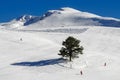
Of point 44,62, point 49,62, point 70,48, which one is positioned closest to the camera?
point 70,48

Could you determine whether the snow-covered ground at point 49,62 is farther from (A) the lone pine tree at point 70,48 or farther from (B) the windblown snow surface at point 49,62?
(A) the lone pine tree at point 70,48

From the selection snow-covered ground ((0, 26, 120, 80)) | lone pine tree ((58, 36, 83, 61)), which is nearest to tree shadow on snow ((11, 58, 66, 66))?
snow-covered ground ((0, 26, 120, 80))

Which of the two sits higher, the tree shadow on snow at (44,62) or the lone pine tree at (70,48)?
the lone pine tree at (70,48)

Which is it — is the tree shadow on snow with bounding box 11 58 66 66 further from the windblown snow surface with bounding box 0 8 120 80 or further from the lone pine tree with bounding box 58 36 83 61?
the lone pine tree with bounding box 58 36 83 61

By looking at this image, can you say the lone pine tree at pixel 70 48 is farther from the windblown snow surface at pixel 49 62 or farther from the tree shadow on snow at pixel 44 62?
the tree shadow on snow at pixel 44 62

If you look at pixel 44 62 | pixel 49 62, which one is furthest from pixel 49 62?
pixel 44 62

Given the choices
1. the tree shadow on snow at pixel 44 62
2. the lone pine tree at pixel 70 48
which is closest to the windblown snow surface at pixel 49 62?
the tree shadow on snow at pixel 44 62

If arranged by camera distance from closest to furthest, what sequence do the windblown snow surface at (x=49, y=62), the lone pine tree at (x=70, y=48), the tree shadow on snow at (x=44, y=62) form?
the windblown snow surface at (x=49, y=62) < the lone pine tree at (x=70, y=48) < the tree shadow on snow at (x=44, y=62)

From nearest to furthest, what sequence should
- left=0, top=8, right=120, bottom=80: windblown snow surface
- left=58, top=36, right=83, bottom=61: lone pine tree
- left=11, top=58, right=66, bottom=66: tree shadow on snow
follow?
1. left=0, top=8, right=120, bottom=80: windblown snow surface
2. left=58, top=36, right=83, bottom=61: lone pine tree
3. left=11, top=58, right=66, bottom=66: tree shadow on snow

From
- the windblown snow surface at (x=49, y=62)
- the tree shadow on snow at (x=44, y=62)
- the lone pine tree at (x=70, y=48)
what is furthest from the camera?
the tree shadow on snow at (x=44, y=62)

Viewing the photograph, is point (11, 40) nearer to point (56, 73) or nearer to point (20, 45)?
point (20, 45)

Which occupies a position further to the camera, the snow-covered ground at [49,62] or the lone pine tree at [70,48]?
the lone pine tree at [70,48]

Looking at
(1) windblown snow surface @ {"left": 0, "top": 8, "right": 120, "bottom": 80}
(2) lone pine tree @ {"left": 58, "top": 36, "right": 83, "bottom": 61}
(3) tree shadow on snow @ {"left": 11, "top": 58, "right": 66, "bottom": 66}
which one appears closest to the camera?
(1) windblown snow surface @ {"left": 0, "top": 8, "right": 120, "bottom": 80}

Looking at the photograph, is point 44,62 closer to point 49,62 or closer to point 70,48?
point 49,62
